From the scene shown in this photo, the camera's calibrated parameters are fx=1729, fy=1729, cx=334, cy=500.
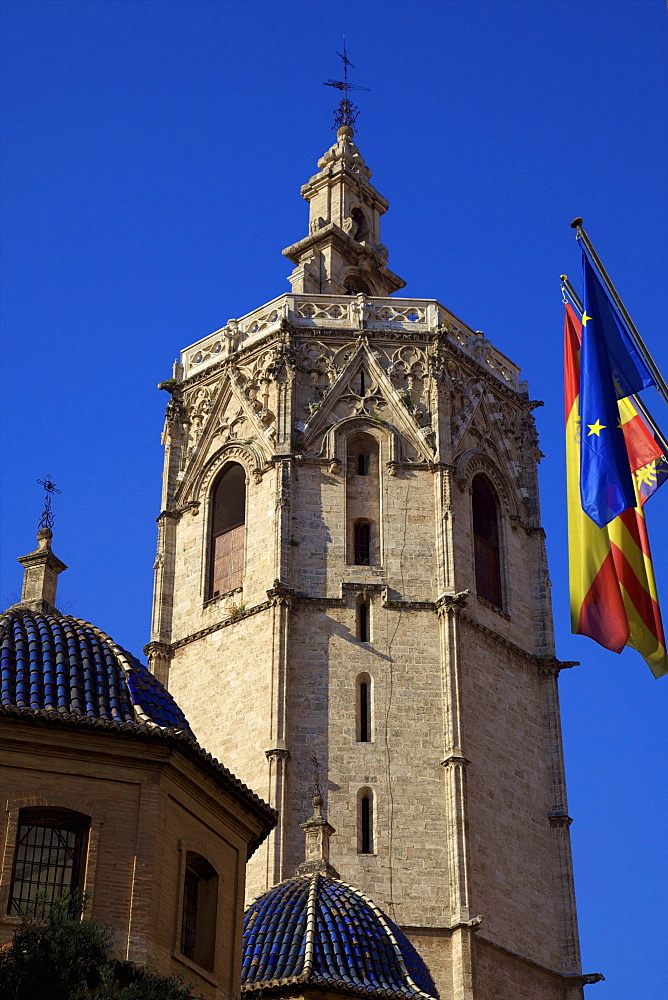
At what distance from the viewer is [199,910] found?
23.5m

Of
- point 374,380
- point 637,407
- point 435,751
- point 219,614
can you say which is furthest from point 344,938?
point 374,380

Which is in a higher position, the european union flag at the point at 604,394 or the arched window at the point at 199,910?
the european union flag at the point at 604,394

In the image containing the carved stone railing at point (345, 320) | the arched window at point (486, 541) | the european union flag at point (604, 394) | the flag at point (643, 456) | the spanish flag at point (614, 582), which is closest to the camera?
the spanish flag at point (614, 582)

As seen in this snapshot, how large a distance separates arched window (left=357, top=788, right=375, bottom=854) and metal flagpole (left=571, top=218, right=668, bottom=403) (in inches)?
777

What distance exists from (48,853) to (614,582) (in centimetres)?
789

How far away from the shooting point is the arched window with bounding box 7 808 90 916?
21453 millimetres

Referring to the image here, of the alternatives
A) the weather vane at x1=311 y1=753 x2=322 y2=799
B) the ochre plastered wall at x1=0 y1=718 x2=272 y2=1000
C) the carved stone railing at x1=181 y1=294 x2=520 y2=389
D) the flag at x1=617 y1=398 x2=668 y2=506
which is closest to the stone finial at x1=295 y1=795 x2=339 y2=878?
the ochre plastered wall at x1=0 y1=718 x2=272 y2=1000

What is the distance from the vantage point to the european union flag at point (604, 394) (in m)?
19.8

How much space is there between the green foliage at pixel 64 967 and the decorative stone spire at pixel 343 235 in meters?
31.9

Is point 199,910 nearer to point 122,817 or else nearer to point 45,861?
point 122,817

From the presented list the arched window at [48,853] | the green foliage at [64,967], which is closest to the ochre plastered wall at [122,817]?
the arched window at [48,853]

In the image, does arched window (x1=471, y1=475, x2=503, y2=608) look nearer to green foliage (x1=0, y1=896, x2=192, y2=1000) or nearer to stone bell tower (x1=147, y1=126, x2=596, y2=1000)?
stone bell tower (x1=147, y1=126, x2=596, y2=1000)

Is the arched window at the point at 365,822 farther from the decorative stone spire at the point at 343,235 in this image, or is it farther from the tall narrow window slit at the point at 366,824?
the decorative stone spire at the point at 343,235

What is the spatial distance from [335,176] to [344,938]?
104ft
